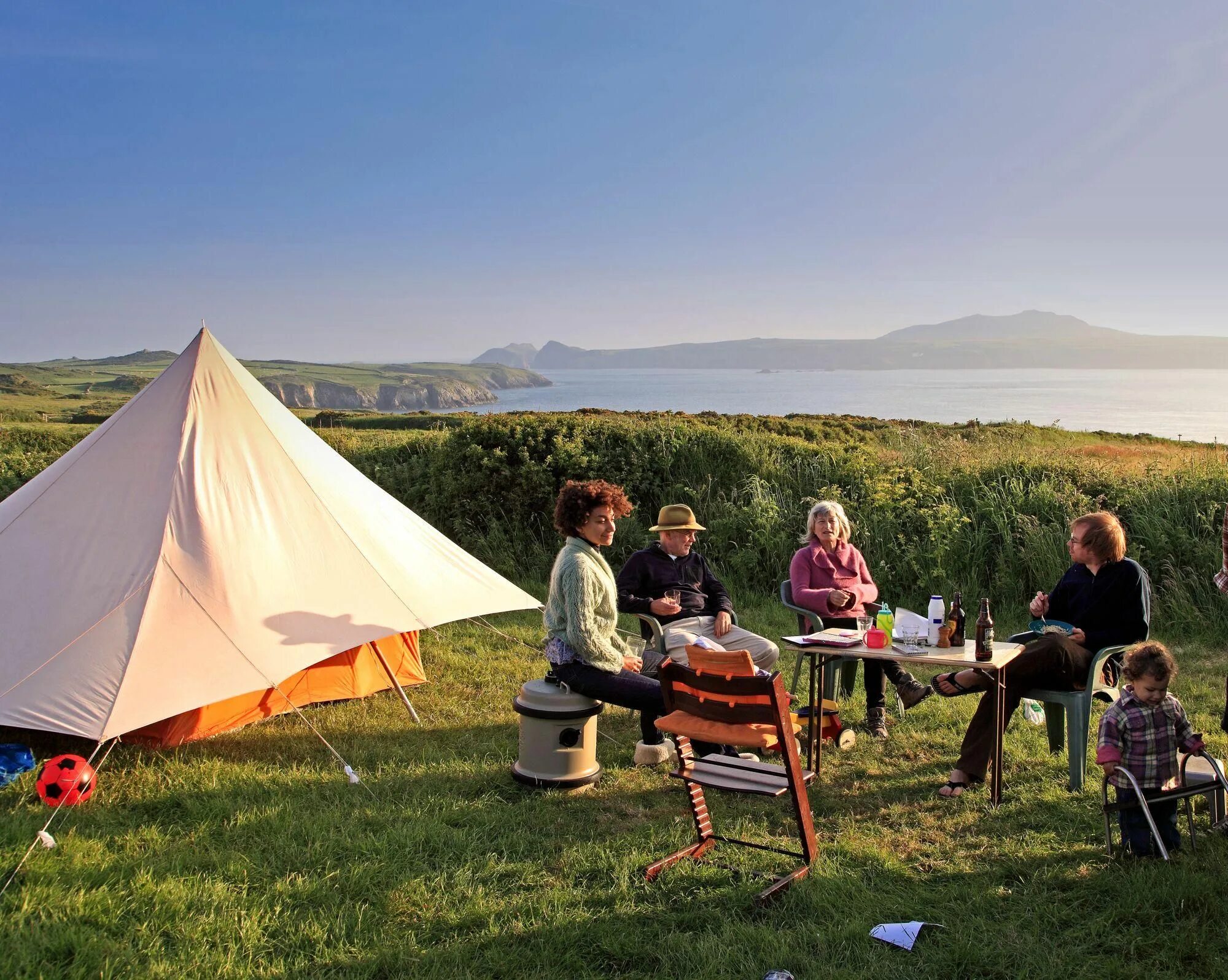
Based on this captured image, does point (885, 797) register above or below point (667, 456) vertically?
below

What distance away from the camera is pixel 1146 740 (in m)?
3.89

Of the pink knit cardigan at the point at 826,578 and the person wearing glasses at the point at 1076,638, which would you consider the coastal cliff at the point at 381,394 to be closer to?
the pink knit cardigan at the point at 826,578

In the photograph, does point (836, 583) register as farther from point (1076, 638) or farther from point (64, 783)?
point (64, 783)

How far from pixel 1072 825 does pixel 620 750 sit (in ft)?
7.21

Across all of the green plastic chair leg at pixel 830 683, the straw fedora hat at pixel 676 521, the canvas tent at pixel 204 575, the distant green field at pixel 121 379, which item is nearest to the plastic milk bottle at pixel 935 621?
the green plastic chair leg at pixel 830 683

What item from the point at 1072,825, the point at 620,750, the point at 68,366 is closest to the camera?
→ the point at 1072,825

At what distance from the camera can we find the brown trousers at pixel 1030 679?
4.69 metres

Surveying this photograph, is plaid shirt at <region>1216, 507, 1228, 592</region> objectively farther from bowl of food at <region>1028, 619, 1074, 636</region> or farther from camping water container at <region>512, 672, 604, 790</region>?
camping water container at <region>512, 672, 604, 790</region>

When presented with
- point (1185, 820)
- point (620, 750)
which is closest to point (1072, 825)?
point (1185, 820)

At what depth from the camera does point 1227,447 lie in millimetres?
12008

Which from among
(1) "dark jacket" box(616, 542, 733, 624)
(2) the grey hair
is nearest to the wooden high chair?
(1) "dark jacket" box(616, 542, 733, 624)

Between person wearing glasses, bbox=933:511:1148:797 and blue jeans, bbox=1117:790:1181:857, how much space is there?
2.79 ft

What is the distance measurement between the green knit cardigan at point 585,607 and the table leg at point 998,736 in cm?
177

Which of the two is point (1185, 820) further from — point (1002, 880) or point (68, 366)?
point (68, 366)
